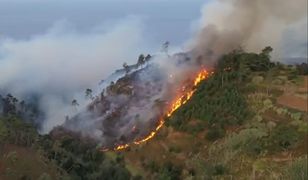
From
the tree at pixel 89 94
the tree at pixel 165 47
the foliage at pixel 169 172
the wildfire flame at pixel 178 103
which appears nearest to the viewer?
the foliage at pixel 169 172

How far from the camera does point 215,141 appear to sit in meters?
99.3

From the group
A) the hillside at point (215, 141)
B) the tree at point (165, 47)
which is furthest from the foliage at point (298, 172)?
the tree at point (165, 47)

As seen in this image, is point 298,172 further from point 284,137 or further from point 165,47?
point 165,47

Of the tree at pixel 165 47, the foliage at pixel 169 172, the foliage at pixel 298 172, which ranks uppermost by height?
the tree at pixel 165 47

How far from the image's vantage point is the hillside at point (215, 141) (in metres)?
77.0

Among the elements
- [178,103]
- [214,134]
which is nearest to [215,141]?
[214,134]

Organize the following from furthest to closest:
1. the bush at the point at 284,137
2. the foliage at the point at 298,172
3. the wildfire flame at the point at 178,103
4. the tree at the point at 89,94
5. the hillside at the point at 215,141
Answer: the tree at the point at 89,94, the wildfire flame at the point at 178,103, the bush at the point at 284,137, the hillside at the point at 215,141, the foliage at the point at 298,172

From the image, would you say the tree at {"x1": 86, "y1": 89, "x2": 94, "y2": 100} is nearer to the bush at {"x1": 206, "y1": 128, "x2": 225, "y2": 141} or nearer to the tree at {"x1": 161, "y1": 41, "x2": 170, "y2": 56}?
the tree at {"x1": 161, "y1": 41, "x2": 170, "y2": 56}

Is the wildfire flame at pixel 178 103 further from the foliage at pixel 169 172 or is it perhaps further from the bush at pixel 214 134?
the foliage at pixel 169 172

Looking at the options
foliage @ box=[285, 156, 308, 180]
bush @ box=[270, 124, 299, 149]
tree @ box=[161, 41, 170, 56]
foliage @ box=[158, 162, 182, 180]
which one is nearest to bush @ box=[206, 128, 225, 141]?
foliage @ box=[158, 162, 182, 180]

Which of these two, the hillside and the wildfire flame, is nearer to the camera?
the hillside

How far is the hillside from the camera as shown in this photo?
7700 centimetres

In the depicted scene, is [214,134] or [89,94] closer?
[214,134]

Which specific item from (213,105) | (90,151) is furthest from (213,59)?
(90,151)
